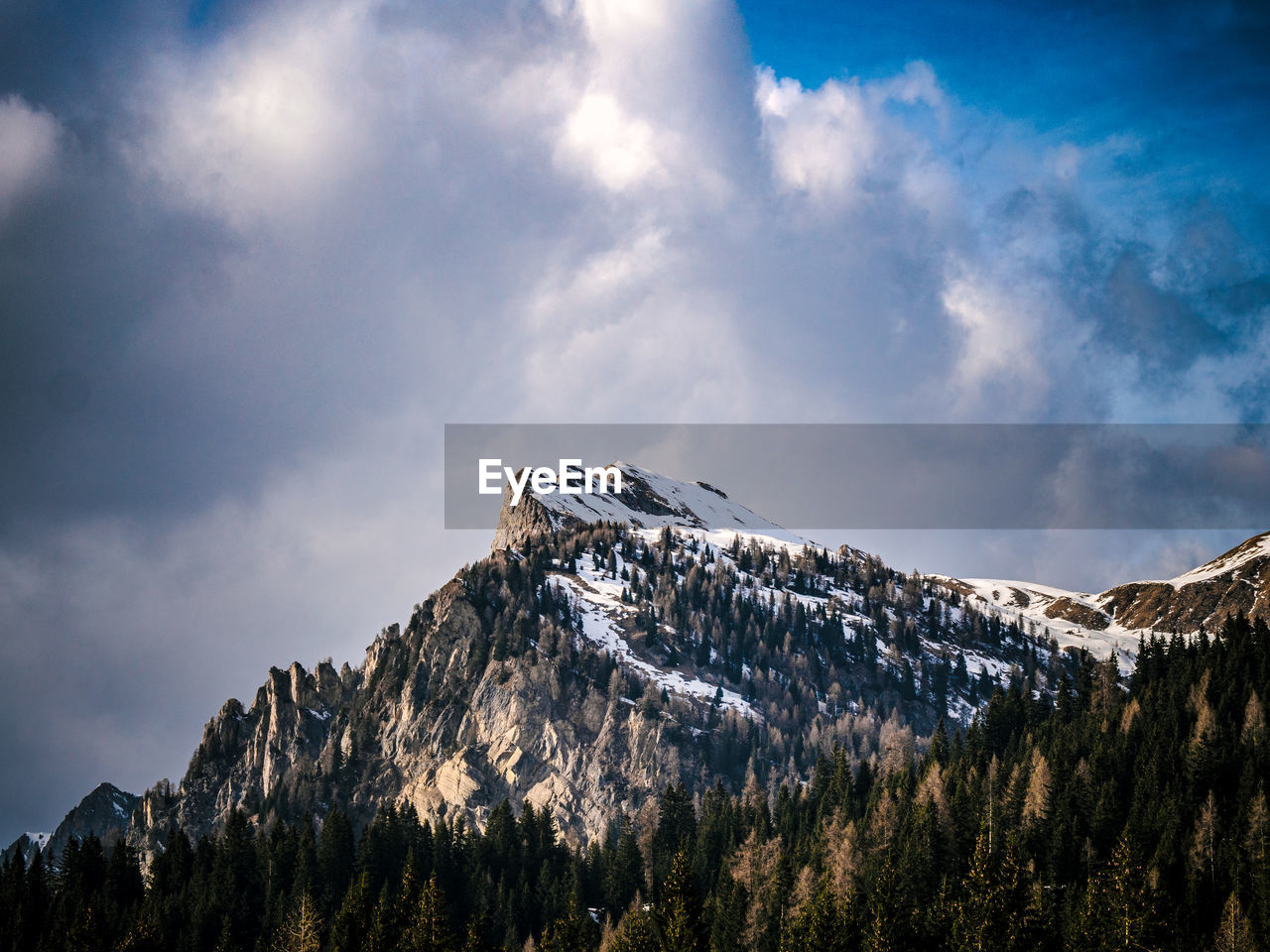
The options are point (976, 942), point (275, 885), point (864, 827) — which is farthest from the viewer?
point (275, 885)

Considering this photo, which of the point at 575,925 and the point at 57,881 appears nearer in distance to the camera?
the point at 575,925

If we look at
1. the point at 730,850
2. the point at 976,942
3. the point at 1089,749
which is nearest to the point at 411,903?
the point at 730,850

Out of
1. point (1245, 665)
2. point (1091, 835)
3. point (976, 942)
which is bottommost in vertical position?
point (976, 942)

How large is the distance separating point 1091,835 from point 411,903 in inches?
2832

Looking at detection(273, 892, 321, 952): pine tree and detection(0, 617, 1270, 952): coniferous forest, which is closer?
detection(0, 617, 1270, 952): coniferous forest

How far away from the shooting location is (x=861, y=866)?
439ft

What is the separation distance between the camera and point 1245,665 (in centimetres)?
15288

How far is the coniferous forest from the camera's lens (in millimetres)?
108438

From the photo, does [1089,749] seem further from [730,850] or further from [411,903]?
[411,903]

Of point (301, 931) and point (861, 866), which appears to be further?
point (861, 866)

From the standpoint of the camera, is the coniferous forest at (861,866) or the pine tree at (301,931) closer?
the coniferous forest at (861,866)

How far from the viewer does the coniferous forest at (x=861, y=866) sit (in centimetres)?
10844

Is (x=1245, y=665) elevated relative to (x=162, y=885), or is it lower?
elevated

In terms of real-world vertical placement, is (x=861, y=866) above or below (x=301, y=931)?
above
